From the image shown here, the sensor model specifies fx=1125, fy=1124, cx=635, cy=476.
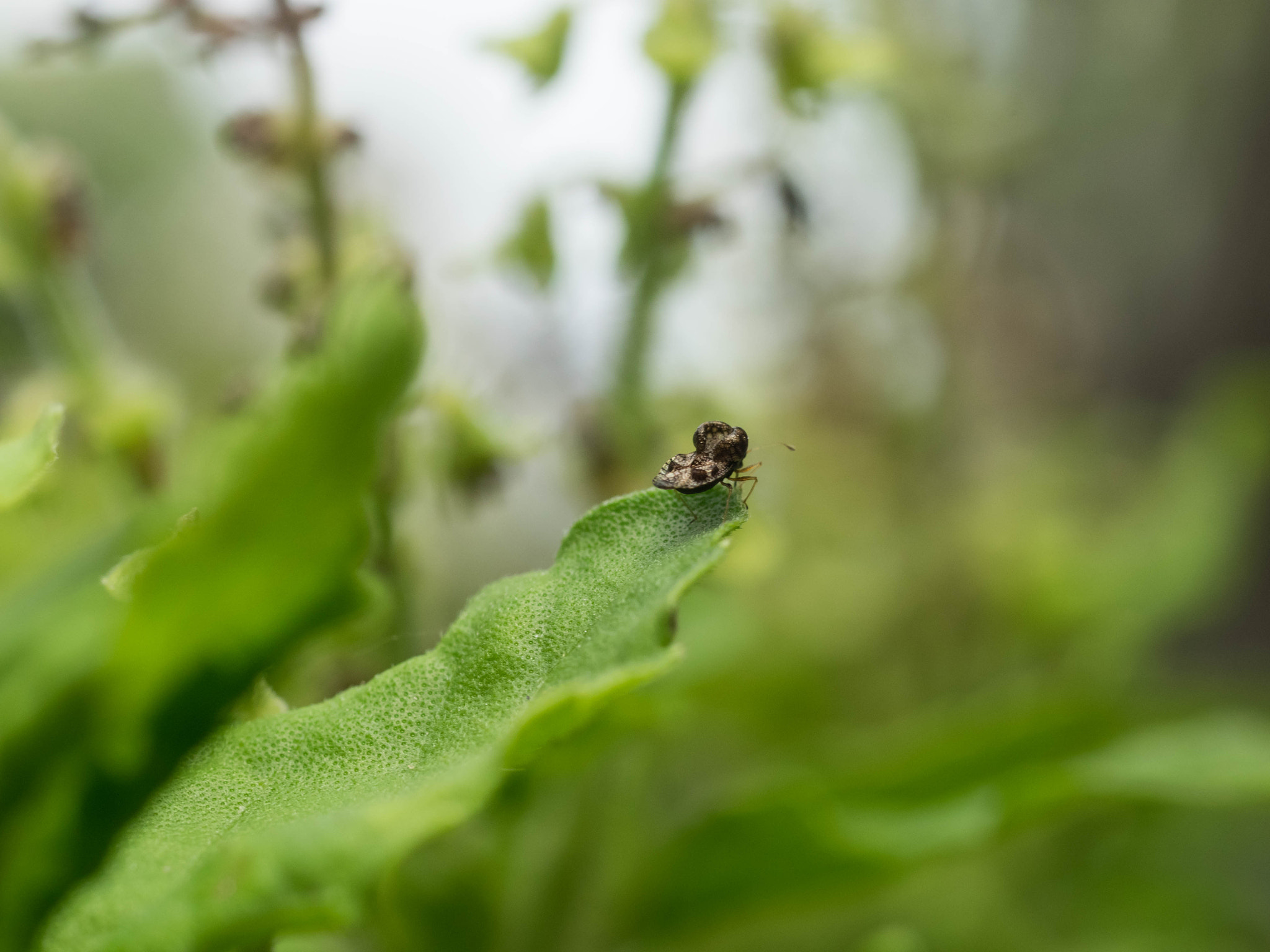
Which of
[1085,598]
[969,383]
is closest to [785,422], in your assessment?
[969,383]

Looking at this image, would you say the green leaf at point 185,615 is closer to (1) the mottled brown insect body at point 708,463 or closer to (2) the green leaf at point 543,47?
(1) the mottled brown insect body at point 708,463

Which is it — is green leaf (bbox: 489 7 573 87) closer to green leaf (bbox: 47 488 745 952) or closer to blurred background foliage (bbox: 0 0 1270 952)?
blurred background foliage (bbox: 0 0 1270 952)

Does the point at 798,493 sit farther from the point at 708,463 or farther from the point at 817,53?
the point at 708,463

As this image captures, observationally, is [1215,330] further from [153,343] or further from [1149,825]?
[153,343]

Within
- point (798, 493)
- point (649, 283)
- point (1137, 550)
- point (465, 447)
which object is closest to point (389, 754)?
point (465, 447)

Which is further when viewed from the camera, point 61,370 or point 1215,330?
point 1215,330

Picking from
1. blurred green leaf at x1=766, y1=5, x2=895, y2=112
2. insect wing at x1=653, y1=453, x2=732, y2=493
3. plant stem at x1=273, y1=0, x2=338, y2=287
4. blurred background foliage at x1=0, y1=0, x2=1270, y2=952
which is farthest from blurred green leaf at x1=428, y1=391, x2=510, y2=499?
blurred green leaf at x1=766, y1=5, x2=895, y2=112
